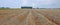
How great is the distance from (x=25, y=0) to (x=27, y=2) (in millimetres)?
135

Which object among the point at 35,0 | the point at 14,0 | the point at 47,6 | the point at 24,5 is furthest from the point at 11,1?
the point at 47,6

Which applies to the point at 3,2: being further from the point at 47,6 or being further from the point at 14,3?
the point at 47,6

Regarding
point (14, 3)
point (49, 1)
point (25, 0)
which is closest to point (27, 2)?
point (25, 0)

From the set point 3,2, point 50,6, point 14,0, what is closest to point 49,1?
point 50,6

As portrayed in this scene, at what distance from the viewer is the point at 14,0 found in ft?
16.9

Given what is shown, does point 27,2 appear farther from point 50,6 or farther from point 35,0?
point 50,6

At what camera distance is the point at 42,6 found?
5.39m

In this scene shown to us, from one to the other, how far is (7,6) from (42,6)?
1.40m

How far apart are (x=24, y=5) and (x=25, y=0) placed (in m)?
0.20

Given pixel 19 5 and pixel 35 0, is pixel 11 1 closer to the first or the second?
pixel 19 5

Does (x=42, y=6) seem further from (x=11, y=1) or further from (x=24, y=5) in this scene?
(x=11, y=1)

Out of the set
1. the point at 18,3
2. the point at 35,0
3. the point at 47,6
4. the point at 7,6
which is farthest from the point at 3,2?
the point at 47,6

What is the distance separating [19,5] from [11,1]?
1.13 ft

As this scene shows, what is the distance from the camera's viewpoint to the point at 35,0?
17.9ft
